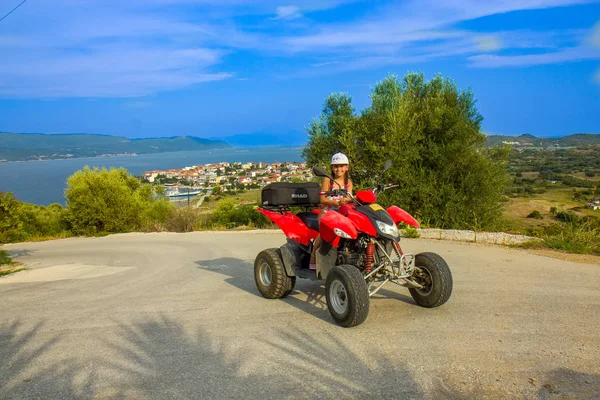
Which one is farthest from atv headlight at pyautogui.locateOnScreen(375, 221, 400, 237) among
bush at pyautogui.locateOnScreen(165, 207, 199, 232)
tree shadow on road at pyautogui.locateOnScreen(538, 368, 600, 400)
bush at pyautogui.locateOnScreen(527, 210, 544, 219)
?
bush at pyautogui.locateOnScreen(527, 210, 544, 219)

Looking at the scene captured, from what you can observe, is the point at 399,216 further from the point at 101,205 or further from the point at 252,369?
the point at 101,205

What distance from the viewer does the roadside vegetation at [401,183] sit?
53.7 feet

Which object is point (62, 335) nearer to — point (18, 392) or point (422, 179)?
point (18, 392)

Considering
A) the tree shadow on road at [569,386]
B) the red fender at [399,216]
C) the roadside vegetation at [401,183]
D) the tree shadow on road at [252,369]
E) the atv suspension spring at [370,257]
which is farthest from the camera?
the roadside vegetation at [401,183]

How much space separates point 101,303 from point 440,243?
24.5 feet

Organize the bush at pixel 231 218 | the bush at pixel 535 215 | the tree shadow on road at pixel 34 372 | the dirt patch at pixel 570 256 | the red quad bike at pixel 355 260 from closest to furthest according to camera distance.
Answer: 1. the tree shadow on road at pixel 34 372
2. the red quad bike at pixel 355 260
3. the dirt patch at pixel 570 256
4. the bush at pixel 231 218
5. the bush at pixel 535 215

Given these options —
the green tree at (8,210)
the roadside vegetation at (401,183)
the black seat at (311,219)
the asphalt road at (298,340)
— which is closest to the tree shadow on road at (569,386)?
the asphalt road at (298,340)

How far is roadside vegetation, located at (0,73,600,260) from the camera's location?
1636cm

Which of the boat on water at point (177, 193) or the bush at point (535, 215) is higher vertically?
the boat on water at point (177, 193)

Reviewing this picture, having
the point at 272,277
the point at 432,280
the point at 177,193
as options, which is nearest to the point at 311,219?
the point at 272,277

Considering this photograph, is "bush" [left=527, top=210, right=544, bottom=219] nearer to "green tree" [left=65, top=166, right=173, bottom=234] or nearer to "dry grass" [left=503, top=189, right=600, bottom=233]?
"dry grass" [left=503, top=189, right=600, bottom=233]

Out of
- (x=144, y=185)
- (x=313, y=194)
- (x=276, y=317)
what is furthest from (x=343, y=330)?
(x=144, y=185)

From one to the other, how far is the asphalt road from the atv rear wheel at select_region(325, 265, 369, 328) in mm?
152

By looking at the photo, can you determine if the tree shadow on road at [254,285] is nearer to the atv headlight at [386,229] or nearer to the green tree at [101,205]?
the atv headlight at [386,229]
